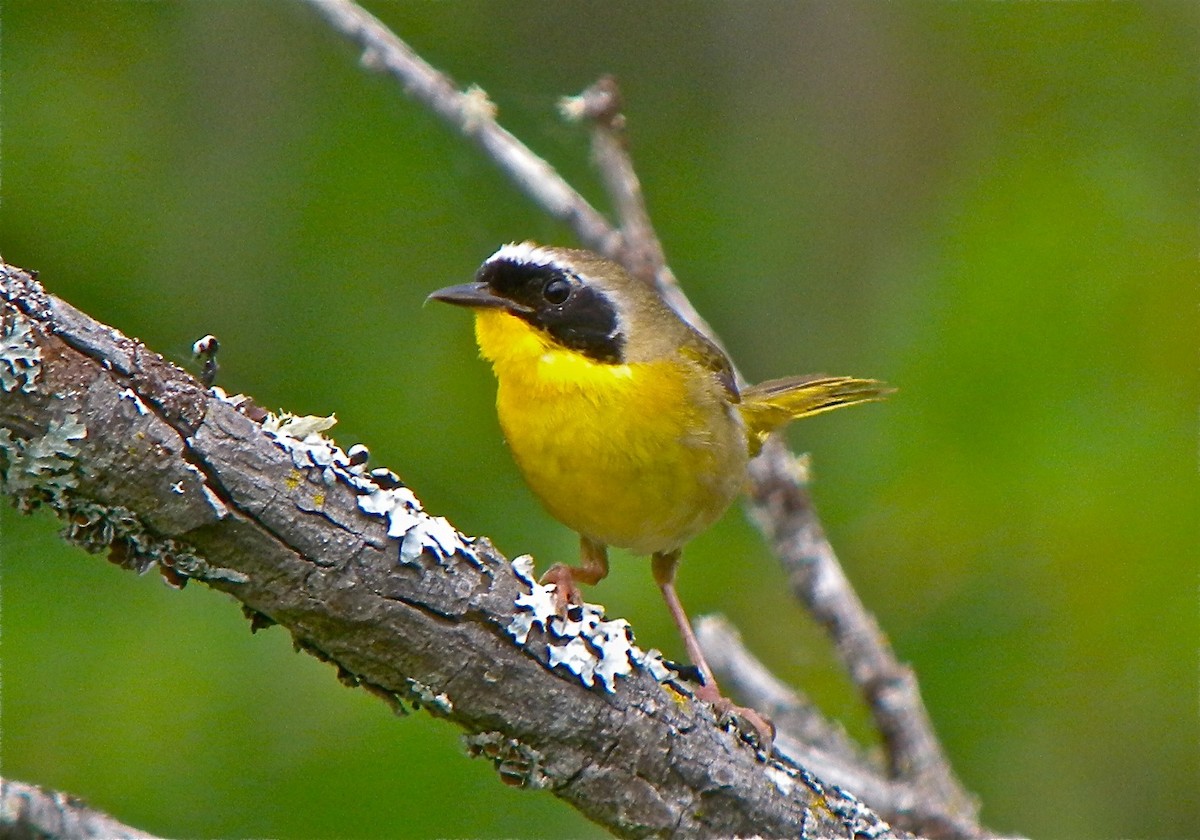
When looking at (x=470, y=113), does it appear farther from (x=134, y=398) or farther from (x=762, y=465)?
(x=134, y=398)

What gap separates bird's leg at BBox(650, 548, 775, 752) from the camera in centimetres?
311

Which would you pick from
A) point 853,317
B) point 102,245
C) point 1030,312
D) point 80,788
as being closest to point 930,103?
point 853,317

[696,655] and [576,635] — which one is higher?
[696,655]

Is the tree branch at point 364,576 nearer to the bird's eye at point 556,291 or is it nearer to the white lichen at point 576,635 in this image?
the white lichen at point 576,635

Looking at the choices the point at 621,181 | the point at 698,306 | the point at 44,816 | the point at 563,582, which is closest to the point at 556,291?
the point at 621,181

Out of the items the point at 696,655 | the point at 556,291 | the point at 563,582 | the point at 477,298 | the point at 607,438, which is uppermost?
the point at 556,291

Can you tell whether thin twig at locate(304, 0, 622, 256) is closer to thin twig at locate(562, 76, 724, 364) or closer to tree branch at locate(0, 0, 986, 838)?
thin twig at locate(562, 76, 724, 364)

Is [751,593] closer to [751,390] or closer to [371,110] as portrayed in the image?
[751,390]

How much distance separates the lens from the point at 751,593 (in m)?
4.48

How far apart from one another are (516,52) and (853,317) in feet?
6.95

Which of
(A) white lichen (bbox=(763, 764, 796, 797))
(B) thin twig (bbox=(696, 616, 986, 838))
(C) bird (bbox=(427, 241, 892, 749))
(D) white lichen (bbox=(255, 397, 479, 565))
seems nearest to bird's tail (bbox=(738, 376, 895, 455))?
(C) bird (bbox=(427, 241, 892, 749))

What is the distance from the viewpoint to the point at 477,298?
3.41 m

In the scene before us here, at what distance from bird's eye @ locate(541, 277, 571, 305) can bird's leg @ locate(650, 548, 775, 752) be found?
847mm

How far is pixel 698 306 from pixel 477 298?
2.71m
